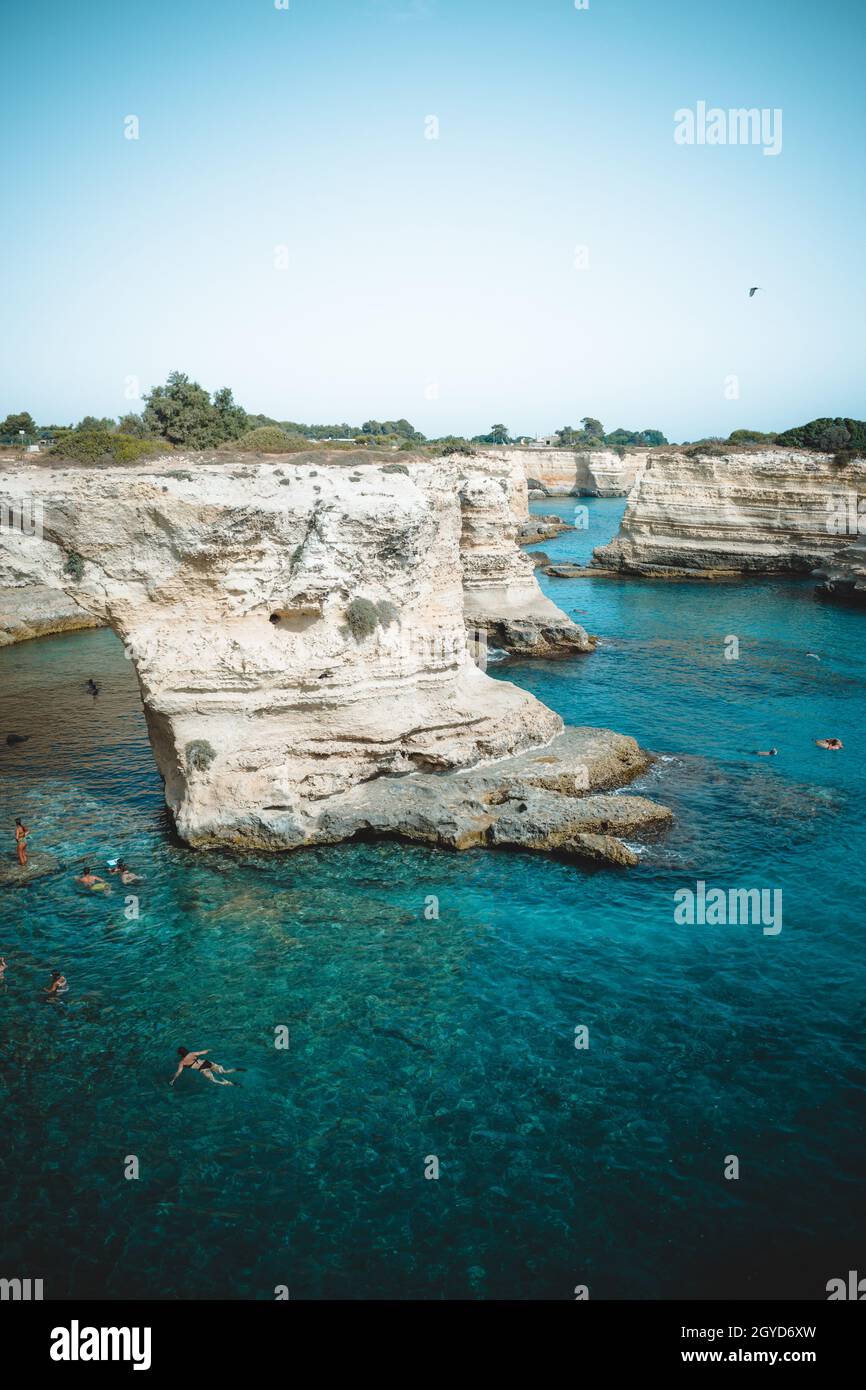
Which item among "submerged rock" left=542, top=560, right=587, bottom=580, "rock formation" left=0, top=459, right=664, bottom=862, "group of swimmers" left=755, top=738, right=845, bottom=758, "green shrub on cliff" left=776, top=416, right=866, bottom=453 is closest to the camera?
"rock formation" left=0, top=459, right=664, bottom=862

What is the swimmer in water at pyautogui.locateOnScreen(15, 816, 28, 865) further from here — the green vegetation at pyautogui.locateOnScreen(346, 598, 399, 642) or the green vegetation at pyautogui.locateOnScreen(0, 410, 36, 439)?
the green vegetation at pyautogui.locateOnScreen(0, 410, 36, 439)

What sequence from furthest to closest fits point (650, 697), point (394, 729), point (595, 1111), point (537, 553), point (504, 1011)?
1. point (537, 553)
2. point (650, 697)
3. point (394, 729)
4. point (504, 1011)
5. point (595, 1111)

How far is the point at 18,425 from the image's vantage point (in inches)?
3327

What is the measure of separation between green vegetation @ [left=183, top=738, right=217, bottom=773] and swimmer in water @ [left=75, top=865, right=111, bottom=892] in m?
3.33

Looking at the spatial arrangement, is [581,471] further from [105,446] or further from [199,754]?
[199,754]

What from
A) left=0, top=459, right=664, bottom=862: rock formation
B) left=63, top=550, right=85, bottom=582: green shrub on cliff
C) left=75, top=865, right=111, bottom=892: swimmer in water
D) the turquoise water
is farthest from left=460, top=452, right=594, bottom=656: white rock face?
left=75, top=865, right=111, bottom=892: swimmer in water

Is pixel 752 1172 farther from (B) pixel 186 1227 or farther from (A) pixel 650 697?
(A) pixel 650 697

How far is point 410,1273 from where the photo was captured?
10969 mm

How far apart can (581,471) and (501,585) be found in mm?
101315

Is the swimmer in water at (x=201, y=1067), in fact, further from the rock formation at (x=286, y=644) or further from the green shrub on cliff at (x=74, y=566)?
the green shrub on cliff at (x=74, y=566)

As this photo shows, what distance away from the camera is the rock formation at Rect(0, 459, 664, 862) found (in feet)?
66.8
